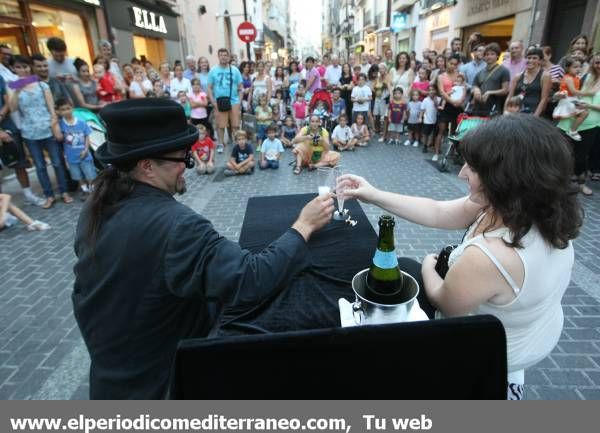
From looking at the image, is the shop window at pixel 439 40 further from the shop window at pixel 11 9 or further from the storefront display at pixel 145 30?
the shop window at pixel 11 9

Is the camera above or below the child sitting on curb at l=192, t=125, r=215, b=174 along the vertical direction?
above

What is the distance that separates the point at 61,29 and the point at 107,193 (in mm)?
11055

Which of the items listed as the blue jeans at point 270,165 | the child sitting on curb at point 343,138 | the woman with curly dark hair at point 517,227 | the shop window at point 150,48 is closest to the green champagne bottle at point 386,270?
the woman with curly dark hair at point 517,227

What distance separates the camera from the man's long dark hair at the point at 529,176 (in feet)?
4.04

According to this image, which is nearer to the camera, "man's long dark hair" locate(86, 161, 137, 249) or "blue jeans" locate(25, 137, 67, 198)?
"man's long dark hair" locate(86, 161, 137, 249)

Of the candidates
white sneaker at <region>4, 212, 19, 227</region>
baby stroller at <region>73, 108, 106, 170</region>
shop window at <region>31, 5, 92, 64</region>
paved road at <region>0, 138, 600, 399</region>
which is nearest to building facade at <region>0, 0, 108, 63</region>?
shop window at <region>31, 5, 92, 64</region>

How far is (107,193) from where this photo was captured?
1380 millimetres

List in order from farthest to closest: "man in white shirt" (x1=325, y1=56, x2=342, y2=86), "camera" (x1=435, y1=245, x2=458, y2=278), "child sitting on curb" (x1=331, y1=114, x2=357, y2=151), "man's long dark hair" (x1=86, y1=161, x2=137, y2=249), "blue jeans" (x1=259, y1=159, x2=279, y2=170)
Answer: "man in white shirt" (x1=325, y1=56, x2=342, y2=86), "child sitting on curb" (x1=331, y1=114, x2=357, y2=151), "blue jeans" (x1=259, y1=159, x2=279, y2=170), "camera" (x1=435, y1=245, x2=458, y2=278), "man's long dark hair" (x1=86, y1=161, x2=137, y2=249)

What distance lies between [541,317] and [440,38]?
817 inches

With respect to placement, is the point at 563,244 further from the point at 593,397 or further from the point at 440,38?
the point at 440,38

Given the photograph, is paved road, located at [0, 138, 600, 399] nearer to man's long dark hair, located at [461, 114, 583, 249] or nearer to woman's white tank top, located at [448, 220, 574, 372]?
woman's white tank top, located at [448, 220, 574, 372]

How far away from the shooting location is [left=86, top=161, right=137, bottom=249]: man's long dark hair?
1332mm

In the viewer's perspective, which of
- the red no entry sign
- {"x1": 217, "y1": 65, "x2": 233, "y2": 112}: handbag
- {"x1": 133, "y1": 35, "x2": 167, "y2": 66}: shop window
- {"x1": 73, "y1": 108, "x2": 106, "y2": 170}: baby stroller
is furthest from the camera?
{"x1": 133, "y1": 35, "x2": 167, "y2": 66}: shop window

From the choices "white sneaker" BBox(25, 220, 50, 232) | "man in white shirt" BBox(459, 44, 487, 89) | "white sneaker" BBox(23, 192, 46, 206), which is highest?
"man in white shirt" BBox(459, 44, 487, 89)
